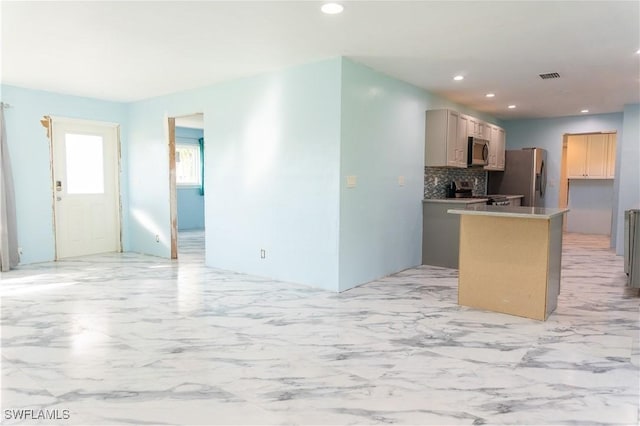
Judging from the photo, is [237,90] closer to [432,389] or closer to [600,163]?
[432,389]

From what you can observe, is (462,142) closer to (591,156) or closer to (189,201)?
(591,156)

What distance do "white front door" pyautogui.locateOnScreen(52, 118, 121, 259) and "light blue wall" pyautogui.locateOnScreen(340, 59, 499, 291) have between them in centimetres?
438

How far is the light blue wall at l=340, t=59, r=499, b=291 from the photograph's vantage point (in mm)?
4371

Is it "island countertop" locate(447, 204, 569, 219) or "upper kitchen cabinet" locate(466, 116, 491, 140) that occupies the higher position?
"upper kitchen cabinet" locate(466, 116, 491, 140)

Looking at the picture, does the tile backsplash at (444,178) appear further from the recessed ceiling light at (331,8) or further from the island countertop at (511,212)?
the recessed ceiling light at (331,8)

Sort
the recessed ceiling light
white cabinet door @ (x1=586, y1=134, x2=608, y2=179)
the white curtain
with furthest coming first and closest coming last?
white cabinet door @ (x1=586, y1=134, x2=608, y2=179) < the white curtain < the recessed ceiling light

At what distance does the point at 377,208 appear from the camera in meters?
4.87

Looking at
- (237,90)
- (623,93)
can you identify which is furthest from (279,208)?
(623,93)

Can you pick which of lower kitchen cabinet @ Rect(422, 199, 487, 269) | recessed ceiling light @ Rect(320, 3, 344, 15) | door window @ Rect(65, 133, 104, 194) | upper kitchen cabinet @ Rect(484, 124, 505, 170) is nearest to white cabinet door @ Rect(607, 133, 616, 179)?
upper kitchen cabinet @ Rect(484, 124, 505, 170)

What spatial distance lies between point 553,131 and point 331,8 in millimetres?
6906

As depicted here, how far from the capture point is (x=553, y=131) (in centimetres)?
818

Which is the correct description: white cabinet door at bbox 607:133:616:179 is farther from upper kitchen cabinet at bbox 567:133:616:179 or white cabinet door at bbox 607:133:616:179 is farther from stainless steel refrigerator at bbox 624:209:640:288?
stainless steel refrigerator at bbox 624:209:640:288

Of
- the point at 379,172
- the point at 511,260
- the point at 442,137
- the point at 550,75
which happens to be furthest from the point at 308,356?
the point at 550,75

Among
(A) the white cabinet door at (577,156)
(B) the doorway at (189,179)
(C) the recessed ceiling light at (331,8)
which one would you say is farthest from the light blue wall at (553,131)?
(B) the doorway at (189,179)
